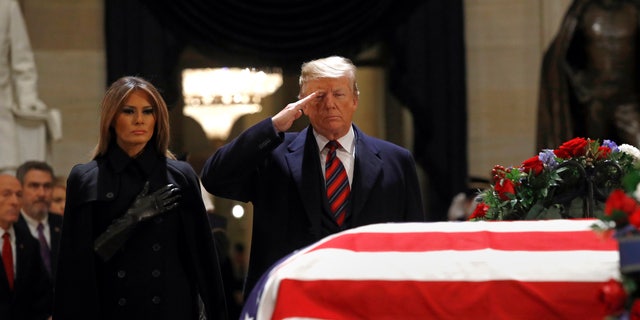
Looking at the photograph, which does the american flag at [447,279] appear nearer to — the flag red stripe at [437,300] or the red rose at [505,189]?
the flag red stripe at [437,300]

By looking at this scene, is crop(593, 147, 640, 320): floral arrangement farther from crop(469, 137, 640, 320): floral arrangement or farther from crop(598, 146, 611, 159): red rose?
crop(598, 146, 611, 159): red rose

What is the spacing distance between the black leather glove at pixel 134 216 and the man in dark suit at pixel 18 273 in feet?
10.3

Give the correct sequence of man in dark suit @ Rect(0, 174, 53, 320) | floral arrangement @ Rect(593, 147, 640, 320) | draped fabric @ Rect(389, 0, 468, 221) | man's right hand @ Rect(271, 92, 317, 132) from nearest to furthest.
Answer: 1. floral arrangement @ Rect(593, 147, 640, 320)
2. man's right hand @ Rect(271, 92, 317, 132)
3. man in dark suit @ Rect(0, 174, 53, 320)
4. draped fabric @ Rect(389, 0, 468, 221)

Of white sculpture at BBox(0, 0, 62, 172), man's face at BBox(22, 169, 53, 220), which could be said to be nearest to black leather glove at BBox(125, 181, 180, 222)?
man's face at BBox(22, 169, 53, 220)

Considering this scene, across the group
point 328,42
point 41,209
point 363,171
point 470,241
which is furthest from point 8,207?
point 470,241

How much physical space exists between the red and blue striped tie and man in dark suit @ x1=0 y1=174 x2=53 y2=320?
3.27 metres

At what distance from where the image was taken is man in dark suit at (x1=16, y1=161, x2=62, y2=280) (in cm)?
861

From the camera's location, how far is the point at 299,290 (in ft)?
10.9

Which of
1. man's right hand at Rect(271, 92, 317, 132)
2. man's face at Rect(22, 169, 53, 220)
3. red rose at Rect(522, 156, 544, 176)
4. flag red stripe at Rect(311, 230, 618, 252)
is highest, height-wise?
man's right hand at Rect(271, 92, 317, 132)

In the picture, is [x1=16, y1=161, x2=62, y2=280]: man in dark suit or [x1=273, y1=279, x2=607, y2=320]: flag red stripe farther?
[x1=16, y1=161, x2=62, y2=280]: man in dark suit

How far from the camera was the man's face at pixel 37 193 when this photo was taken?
9.02 metres

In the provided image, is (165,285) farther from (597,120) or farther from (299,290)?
(597,120)

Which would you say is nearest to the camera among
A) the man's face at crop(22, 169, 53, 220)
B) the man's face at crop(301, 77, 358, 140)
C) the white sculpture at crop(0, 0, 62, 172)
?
the man's face at crop(301, 77, 358, 140)

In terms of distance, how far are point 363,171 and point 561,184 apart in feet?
2.45
